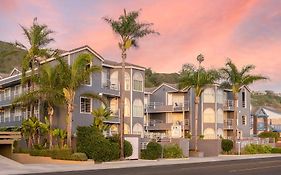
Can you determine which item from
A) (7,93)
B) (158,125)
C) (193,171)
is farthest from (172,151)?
(158,125)

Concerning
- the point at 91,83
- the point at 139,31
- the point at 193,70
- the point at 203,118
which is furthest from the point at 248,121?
the point at 139,31

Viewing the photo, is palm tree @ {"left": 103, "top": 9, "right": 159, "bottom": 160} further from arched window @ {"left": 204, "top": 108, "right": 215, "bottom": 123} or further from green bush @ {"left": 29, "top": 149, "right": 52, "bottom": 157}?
arched window @ {"left": 204, "top": 108, "right": 215, "bottom": 123}

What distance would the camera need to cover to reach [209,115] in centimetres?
7931

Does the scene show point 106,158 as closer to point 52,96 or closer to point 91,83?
point 52,96

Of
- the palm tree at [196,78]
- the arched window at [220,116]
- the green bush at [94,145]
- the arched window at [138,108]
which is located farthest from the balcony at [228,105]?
the green bush at [94,145]

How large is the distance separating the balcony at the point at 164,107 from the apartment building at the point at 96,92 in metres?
13.4

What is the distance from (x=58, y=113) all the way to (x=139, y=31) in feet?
44.8

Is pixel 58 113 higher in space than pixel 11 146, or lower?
higher

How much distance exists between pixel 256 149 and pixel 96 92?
24.9 metres

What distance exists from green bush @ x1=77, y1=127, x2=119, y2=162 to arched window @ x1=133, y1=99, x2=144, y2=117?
22462mm

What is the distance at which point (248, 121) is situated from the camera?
294 ft

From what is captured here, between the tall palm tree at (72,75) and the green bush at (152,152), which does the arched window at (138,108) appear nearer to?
the green bush at (152,152)

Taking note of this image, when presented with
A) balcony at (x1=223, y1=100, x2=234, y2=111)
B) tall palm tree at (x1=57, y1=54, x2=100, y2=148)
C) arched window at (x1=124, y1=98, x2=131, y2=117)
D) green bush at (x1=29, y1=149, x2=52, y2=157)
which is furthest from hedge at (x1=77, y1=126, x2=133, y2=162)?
balcony at (x1=223, y1=100, x2=234, y2=111)

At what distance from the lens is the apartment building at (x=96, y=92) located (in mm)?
53344
